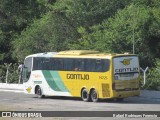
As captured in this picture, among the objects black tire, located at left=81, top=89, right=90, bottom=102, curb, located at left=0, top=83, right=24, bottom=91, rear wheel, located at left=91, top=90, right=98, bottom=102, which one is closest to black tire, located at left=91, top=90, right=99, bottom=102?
rear wheel, located at left=91, top=90, right=98, bottom=102

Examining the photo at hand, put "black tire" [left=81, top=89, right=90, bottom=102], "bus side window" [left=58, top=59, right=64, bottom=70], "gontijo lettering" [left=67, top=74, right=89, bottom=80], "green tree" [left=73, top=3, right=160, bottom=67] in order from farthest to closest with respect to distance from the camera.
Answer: "green tree" [left=73, top=3, right=160, bottom=67] → "bus side window" [left=58, top=59, right=64, bottom=70] → "gontijo lettering" [left=67, top=74, right=89, bottom=80] → "black tire" [left=81, top=89, right=90, bottom=102]

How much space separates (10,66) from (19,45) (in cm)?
215

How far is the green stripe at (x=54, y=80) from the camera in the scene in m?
34.2

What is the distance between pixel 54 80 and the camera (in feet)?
114

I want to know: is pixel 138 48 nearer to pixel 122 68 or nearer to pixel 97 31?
pixel 97 31

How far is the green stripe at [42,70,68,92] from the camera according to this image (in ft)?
112

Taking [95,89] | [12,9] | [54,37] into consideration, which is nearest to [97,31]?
[54,37]

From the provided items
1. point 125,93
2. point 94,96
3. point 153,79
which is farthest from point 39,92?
point 153,79

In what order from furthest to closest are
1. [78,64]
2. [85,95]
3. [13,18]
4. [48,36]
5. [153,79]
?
[13,18] < [48,36] < [153,79] < [78,64] < [85,95]

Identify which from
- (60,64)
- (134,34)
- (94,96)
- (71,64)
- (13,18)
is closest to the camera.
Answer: (94,96)

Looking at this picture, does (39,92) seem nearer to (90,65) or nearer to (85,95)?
(85,95)

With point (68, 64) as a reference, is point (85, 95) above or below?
below

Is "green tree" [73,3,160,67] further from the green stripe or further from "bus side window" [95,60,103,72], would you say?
"bus side window" [95,60,103,72]

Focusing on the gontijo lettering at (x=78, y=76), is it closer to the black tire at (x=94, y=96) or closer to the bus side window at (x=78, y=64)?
the bus side window at (x=78, y=64)
